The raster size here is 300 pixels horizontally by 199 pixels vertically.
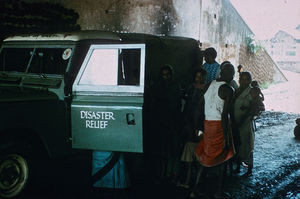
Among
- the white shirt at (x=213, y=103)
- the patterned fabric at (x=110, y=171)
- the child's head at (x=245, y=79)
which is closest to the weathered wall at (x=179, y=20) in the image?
the child's head at (x=245, y=79)

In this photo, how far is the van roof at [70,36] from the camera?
4707 mm

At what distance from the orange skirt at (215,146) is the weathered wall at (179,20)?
5.55 m

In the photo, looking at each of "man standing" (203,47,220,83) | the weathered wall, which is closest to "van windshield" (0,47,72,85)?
"man standing" (203,47,220,83)

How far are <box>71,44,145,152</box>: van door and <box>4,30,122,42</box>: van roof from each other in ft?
1.86

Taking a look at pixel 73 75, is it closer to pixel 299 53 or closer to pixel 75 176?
pixel 75 176

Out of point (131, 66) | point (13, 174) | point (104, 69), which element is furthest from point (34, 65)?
point (13, 174)

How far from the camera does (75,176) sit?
16.7ft

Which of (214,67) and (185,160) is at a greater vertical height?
(214,67)

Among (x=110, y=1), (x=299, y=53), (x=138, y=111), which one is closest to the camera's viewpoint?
(x=138, y=111)

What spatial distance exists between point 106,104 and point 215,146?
4.72ft

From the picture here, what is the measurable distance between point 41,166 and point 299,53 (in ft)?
134

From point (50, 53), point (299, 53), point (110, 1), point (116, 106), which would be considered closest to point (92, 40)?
point (50, 53)

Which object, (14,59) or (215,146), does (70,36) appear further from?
(215,146)

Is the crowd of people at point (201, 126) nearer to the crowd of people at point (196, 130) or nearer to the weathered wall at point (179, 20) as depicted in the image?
the crowd of people at point (196, 130)
